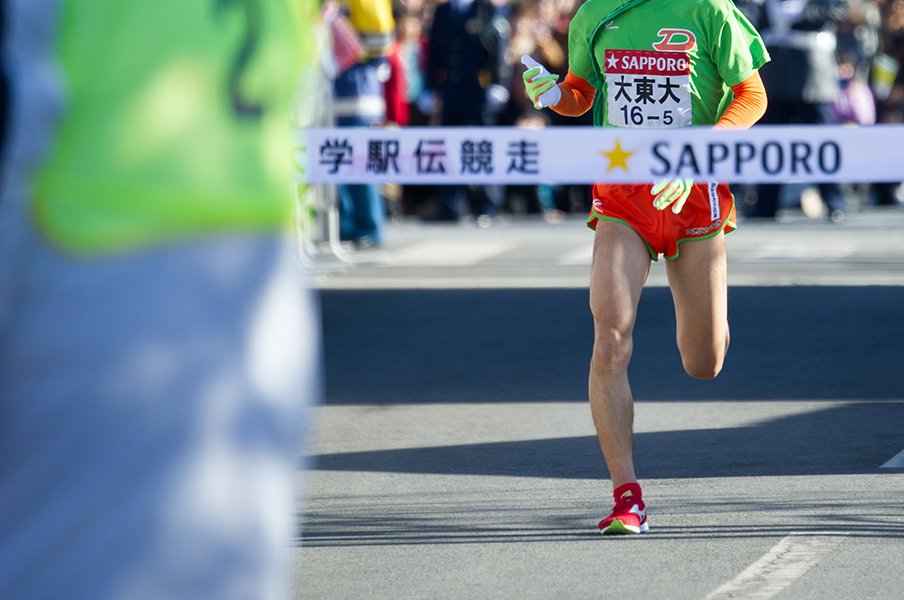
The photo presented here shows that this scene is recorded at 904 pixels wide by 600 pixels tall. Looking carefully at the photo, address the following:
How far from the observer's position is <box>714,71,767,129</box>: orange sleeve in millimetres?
5773

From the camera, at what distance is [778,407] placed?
26.8 feet

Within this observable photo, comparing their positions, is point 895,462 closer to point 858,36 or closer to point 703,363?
point 703,363

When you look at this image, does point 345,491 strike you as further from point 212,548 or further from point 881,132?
point 212,548

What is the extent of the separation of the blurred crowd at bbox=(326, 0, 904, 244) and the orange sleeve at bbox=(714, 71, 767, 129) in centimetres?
848

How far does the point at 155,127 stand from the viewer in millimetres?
1174

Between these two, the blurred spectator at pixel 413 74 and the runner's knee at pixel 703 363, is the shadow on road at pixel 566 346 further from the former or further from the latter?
the blurred spectator at pixel 413 74

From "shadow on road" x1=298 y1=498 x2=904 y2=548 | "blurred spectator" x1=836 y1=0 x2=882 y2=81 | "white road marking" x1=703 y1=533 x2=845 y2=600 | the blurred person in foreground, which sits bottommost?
"white road marking" x1=703 y1=533 x2=845 y2=600

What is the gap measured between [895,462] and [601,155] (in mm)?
1593

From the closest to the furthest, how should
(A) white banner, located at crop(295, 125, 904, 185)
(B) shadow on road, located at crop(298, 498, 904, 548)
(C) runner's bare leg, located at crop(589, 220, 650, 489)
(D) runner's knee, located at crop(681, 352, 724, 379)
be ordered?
(C) runner's bare leg, located at crop(589, 220, 650, 489) < (B) shadow on road, located at crop(298, 498, 904, 548) < (D) runner's knee, located at crop(681, 352, 724, 379) < (A) white banner, located at crop(295, 125, 904, 185)

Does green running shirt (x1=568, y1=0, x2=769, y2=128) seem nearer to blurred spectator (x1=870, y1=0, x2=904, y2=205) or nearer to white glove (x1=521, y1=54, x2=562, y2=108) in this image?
white glove (x1=521, y1=54, x2=562, y2=108)

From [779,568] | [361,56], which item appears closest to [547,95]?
[779,568]

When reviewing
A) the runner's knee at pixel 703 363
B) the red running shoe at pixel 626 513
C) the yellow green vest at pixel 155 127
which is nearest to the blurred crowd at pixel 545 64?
the runner's knee at pixel 703 363

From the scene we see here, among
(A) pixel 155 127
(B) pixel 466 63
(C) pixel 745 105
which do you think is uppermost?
(B) pixel 466 63

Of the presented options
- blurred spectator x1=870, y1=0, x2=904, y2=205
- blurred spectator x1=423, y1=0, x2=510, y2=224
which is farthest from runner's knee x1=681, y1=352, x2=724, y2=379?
blurred spectator x1=870, y1=0, x2=904, y2=205
